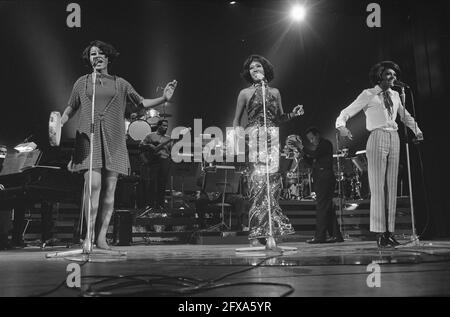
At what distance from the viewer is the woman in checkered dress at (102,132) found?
3316 millimetres

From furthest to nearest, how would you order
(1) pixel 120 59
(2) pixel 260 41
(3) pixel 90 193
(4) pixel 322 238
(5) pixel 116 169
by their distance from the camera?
(2) pixel 260 41 < (1) pixel 120 59 < (4) pixel 322 238 < (5) pixel 116 169 < (3) pixel 90 193

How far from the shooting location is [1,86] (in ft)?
29.6

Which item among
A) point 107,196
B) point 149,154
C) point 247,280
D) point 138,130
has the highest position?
point 138,130

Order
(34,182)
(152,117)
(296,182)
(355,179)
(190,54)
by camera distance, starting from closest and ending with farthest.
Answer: (34,182), (152,117), (355,179), (296,182), (190,54)

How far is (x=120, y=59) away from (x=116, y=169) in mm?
7738

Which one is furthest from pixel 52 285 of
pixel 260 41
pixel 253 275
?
pixel 260 41

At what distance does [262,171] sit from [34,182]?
114 inches

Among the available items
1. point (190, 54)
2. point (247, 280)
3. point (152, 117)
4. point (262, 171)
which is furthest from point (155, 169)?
point (247, 280)

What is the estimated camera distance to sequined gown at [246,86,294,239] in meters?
3.94

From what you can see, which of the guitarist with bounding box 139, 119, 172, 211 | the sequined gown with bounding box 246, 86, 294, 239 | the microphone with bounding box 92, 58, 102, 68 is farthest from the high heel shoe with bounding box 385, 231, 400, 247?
the guitarist with bounding box 139, 119, 172, 211

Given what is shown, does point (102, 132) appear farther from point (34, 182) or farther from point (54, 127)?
point (34, 182)

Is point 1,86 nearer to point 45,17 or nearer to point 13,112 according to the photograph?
point 13,112

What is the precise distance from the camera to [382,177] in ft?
13.5

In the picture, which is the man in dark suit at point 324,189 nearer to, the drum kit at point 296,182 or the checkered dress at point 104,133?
the drum kit at point 296,182
